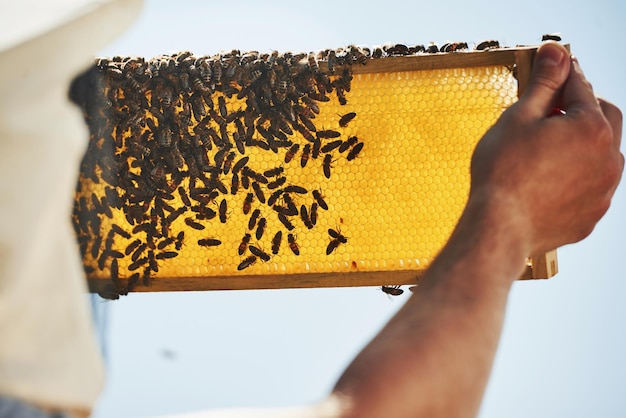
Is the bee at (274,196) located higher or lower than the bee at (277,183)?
lower

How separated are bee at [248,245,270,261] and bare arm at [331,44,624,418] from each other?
2062 millimetres

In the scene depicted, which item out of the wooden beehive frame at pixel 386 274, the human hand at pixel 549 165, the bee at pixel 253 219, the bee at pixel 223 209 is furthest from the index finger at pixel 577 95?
the bee at pixel 223 209

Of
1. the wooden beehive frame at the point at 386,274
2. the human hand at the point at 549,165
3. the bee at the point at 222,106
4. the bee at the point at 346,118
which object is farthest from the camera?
the bee at the point at 222,106

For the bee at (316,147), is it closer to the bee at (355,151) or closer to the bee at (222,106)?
the bee at (355,151)

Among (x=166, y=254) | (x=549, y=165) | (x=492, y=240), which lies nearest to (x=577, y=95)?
(x=549, y=165)

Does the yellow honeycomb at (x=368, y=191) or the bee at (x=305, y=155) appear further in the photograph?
the bee at (x=305, y=155)

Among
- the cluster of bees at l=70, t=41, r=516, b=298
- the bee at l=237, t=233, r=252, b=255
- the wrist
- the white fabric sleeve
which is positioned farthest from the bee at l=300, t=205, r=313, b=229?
the white fabric sleeve

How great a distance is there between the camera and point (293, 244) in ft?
12.8

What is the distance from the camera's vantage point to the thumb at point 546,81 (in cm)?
221

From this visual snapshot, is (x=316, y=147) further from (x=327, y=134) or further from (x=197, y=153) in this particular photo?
(x=197, y=153)

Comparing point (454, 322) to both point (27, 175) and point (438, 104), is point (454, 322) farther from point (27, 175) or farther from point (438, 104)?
point (438, 104)

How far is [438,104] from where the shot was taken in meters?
3.78

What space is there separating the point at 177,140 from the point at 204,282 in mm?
912

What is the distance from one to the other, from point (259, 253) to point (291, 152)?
661 mm
